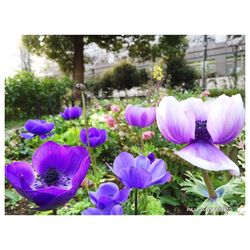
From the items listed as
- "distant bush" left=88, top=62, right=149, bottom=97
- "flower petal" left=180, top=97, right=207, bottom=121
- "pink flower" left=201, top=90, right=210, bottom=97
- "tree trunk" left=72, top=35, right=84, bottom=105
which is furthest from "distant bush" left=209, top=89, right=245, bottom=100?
"flower petal" left=180, top=97, right=207, bottom=121

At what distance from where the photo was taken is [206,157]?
30cm

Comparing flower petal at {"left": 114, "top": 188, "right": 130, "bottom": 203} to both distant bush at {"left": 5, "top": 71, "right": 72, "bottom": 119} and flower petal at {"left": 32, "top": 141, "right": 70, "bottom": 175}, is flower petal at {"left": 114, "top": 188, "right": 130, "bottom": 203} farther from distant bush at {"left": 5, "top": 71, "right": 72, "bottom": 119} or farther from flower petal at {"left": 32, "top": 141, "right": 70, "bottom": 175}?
distant bush at {"left": 5, "top": 71, "right": 72, "bottom": 119}

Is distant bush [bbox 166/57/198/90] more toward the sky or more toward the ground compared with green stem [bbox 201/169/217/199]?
more toward the sky

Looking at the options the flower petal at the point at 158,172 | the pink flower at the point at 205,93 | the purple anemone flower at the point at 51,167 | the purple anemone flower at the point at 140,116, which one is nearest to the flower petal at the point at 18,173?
the purple anemone flower at the point at 51,167

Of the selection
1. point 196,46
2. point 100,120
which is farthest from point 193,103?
point 100,120

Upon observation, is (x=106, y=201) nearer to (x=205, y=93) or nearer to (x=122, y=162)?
(x=122, y=162)

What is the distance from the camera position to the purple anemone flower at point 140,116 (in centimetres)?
54

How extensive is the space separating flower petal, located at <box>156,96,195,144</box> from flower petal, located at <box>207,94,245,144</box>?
2 centimetres

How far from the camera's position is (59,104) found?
4.60ft

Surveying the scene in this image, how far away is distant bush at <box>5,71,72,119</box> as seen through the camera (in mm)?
1237

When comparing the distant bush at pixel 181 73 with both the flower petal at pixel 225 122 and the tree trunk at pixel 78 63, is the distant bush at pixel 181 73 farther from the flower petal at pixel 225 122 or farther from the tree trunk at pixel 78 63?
the flower petal at pixel 225 122

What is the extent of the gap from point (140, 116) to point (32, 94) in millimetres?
889
